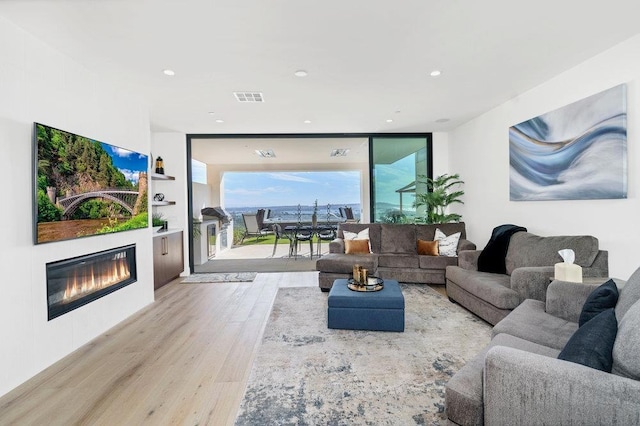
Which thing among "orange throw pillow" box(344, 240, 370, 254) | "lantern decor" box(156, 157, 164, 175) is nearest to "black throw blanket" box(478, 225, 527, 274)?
"orange throw pillow" box(344, 240, 370, 254)

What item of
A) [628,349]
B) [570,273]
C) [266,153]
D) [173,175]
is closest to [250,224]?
[266,153]

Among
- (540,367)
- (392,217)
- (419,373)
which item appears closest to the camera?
(540,367)

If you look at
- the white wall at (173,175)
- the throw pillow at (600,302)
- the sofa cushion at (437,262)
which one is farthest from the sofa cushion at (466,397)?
the white wall at (173,175)

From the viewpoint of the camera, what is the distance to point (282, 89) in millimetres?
3572

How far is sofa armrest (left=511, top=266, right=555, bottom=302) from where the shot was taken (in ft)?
8.99

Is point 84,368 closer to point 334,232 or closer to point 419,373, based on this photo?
point 419,373

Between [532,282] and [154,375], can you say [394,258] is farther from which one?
[154,375]

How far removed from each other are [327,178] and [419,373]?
12.0 meters

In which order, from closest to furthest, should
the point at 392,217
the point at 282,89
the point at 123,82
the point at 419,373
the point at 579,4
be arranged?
1. the point at 579,4
2. the point at 419,373
3. the point at 123,82
4. the point at 282,89
5. the point at 392,217

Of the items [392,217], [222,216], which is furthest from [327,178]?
[392,217]

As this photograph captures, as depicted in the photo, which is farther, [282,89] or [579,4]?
[282,89]

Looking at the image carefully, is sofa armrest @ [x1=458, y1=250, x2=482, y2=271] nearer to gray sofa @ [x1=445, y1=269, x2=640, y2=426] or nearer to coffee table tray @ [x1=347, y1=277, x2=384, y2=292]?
coffee table tray @ [x1=347, y1=277, x2=384, y2=292]

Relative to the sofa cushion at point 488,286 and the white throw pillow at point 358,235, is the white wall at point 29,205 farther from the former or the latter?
the sofa cushion at point 488,286

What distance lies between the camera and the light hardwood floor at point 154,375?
1.91 metres
